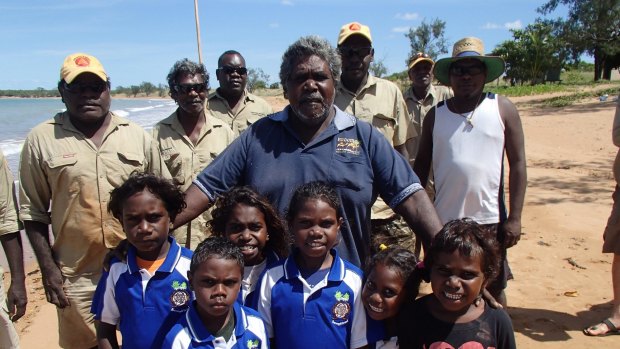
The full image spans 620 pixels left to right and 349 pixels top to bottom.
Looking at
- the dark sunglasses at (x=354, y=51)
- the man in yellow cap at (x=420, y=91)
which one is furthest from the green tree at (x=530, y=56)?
the dark sunglasses at (x=354, y=51)

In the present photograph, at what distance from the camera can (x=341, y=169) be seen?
2537 millimetres

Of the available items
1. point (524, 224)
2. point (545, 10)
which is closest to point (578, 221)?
point (524, 224)

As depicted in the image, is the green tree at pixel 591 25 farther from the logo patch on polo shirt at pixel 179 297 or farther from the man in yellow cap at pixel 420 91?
the logo patch on polo shirt at pixel 179 297

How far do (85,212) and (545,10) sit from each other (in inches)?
1247

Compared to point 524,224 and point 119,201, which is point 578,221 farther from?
point 119,201

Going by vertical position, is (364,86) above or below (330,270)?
above

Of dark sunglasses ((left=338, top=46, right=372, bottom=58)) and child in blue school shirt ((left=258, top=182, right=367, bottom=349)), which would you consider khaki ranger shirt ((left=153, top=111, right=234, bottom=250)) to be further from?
child in blue school shirt ((left=258, top=182, right=367, bottom=349))

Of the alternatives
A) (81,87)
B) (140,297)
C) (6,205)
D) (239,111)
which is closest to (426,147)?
(140,297)

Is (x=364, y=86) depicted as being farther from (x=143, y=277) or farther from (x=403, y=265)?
(x=143, y=277)

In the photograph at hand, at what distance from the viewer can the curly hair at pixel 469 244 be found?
6.87ft

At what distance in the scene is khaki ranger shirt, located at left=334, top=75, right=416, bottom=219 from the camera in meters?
4.27

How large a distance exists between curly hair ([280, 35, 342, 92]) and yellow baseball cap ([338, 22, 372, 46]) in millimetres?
1734

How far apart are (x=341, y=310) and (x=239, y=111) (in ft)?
11.0

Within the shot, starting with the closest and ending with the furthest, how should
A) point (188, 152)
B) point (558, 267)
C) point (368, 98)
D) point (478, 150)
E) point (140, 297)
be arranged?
point (140, 297), point (478, 150), point (188, 152), point (368, 98), point (558, 267)
